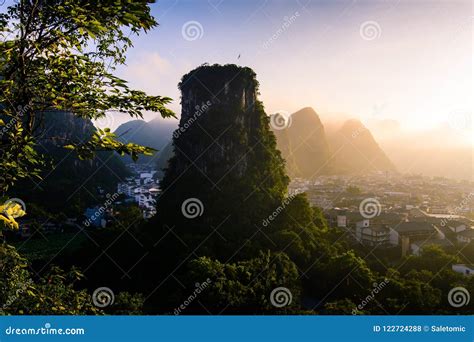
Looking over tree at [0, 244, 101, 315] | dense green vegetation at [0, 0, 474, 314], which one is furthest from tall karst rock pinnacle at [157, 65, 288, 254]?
tree at [0, 244, 101, 315]

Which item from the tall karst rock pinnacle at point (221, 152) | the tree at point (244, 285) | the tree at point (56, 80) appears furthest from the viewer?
the tall karst rock pinnacle at point (221, 152)

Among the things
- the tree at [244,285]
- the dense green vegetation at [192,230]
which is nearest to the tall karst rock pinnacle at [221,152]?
the dense green vegetation at [192,230]

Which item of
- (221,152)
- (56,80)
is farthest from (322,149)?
(56,80)

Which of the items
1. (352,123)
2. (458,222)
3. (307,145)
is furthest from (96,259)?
(352,123)

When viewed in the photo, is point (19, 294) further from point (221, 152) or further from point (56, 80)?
point (221, 152)

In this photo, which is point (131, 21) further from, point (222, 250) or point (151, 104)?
point (222, 250)

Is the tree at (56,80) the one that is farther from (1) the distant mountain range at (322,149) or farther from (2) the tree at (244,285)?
(1) the distant mountain range at (322,149)
